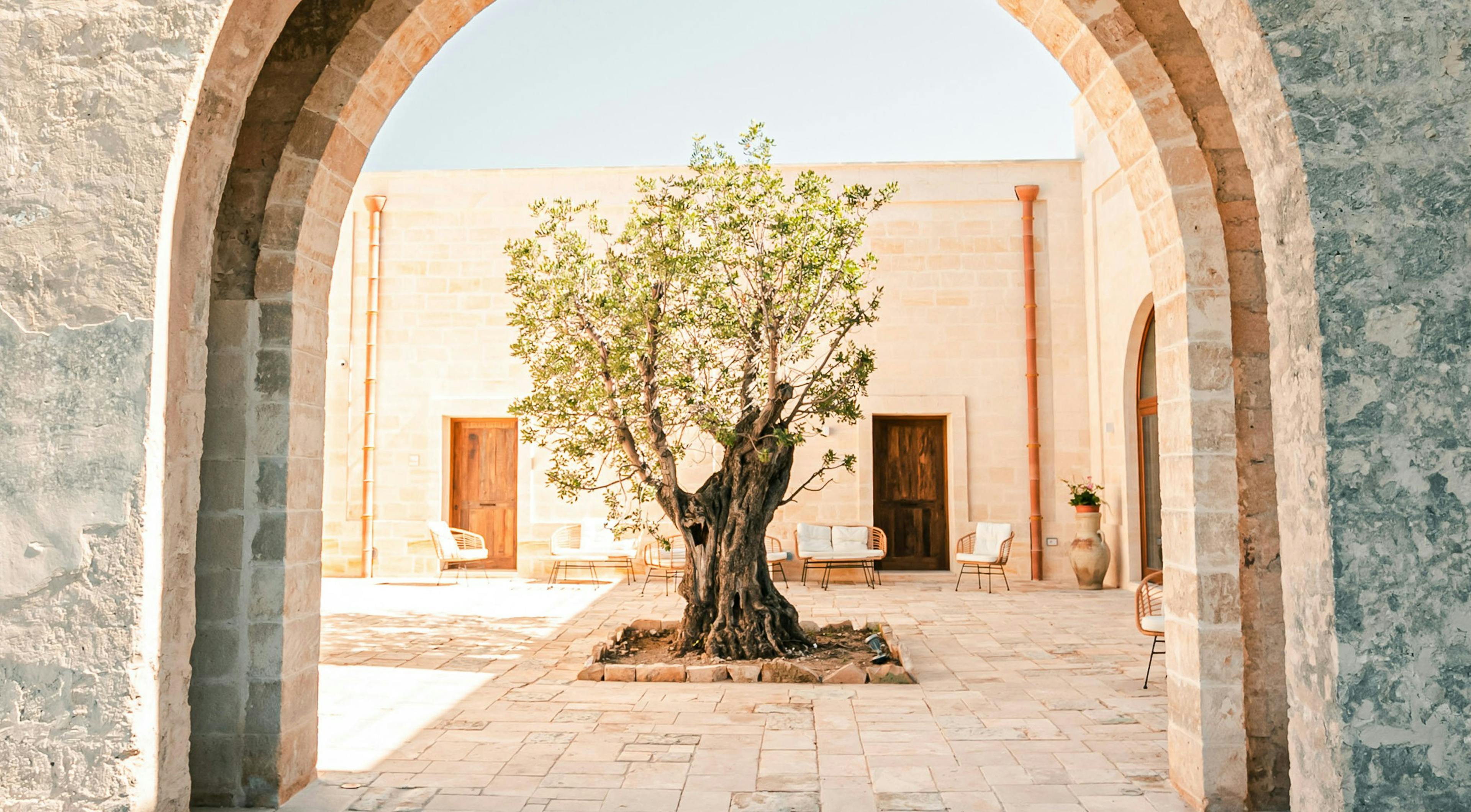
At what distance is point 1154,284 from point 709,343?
3.53 m

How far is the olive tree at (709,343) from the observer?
19.8ft

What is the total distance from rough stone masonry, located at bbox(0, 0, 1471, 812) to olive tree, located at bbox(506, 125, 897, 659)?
3828mm

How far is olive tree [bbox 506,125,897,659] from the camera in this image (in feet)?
19.8

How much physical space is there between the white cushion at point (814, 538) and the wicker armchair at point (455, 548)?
3353 millimetres

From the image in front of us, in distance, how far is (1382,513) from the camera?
6.49 ft

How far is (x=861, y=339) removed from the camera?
1109cm

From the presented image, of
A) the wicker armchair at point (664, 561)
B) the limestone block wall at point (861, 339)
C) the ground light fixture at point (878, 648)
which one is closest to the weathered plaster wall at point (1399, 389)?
the ground light fixture at point (878, 648)

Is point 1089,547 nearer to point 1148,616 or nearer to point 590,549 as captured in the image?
point 1148,616

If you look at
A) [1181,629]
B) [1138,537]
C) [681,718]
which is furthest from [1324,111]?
[1138,537]

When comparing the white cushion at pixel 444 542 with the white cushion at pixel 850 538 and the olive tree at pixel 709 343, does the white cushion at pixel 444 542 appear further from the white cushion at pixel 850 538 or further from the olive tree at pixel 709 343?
the olive tree at pixel 709 343

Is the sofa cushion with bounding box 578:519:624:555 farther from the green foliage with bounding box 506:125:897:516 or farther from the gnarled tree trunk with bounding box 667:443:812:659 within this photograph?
the gnarled tree trunk with bounding box 667:443:812:659

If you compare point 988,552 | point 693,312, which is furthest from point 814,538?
point 693,312

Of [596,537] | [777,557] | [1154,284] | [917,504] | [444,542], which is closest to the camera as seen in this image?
[1154,284]

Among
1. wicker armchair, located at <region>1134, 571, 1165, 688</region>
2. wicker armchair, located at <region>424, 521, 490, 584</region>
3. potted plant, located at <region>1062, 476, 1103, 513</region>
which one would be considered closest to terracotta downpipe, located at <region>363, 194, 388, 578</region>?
wicker armchair, located at <region>424, 521, 490, 584</region>
